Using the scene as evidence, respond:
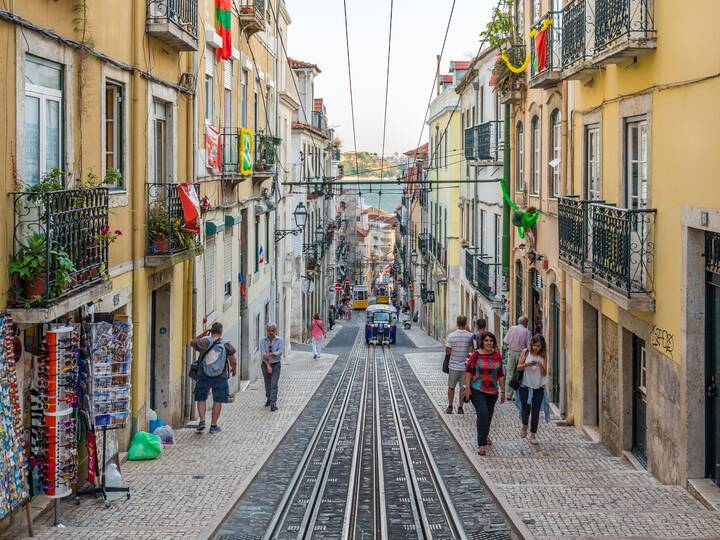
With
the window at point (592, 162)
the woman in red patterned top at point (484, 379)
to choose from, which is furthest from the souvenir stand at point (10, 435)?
the window at point (592, 162)

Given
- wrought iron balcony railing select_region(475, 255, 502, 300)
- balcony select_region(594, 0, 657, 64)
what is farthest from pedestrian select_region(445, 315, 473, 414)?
wrought iron balcony railing select_region(475, 255, 502, 300)

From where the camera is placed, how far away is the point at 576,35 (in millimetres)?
14695

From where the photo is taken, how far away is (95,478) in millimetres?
10039

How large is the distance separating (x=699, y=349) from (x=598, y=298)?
426 centimetres

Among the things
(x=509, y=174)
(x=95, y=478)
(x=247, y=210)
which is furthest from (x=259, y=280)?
(x=95, y=478)

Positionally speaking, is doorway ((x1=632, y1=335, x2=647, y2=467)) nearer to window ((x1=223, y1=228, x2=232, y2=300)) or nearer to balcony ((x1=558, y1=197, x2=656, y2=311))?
balcony ((x1=558, y1=197, x2=656, y2=311))

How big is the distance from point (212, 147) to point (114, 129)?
5.68m

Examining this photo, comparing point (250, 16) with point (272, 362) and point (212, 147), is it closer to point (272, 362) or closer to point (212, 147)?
point (212, 147)

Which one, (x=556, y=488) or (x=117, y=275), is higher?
(x=117, y=275)

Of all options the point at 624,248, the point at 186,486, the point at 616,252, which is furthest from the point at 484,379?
the point at 186,486

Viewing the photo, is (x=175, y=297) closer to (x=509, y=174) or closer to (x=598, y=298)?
(x=598, y=298)

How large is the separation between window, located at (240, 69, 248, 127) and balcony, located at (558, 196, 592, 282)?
9.36 m

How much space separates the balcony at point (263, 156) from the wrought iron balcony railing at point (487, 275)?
6409 millimetres

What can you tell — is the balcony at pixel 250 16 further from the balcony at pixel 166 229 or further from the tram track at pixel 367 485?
the tram track at pixel 367 485
